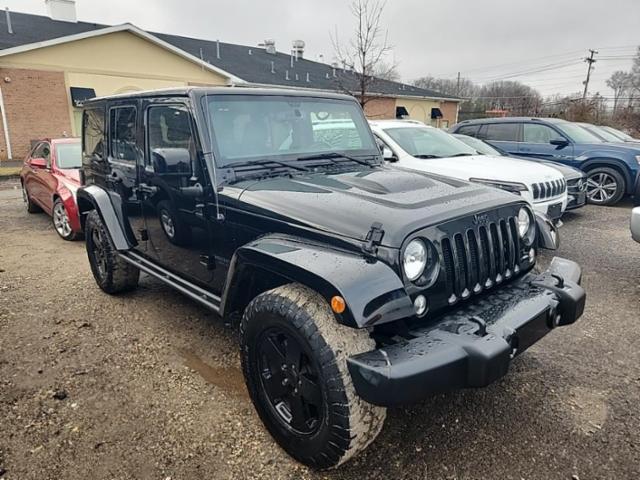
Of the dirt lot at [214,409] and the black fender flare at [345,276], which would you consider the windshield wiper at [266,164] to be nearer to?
the black fender flare at [345,276]

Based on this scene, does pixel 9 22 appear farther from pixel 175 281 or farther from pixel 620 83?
pixel 620 83

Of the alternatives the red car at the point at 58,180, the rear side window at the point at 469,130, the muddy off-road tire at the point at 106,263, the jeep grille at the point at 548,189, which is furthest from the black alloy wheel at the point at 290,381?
the rear side window at the point at 469,130

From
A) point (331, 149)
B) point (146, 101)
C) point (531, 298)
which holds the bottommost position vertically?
point (531, 298)

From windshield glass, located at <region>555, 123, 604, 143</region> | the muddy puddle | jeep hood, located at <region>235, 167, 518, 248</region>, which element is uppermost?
windshield glass, located at <region>555, 123, 604, 143</region>

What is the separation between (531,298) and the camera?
2.43 m

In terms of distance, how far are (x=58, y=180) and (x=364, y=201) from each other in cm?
625

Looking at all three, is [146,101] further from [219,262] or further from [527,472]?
[527,472]

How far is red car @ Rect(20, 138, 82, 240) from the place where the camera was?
6520mm

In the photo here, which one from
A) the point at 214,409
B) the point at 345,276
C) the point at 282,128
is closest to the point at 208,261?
the point at 214,409

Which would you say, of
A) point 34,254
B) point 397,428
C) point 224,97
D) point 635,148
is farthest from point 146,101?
point 635,148

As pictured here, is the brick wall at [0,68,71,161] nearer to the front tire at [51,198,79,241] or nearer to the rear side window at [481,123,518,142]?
the front tire at [51,198,79,241]

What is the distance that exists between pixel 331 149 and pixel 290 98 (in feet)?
1.59

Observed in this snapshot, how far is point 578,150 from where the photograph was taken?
29.8 feet

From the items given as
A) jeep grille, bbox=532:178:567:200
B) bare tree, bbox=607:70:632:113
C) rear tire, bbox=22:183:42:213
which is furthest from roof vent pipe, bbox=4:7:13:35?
bare tree, bbox=607:70:632:113
